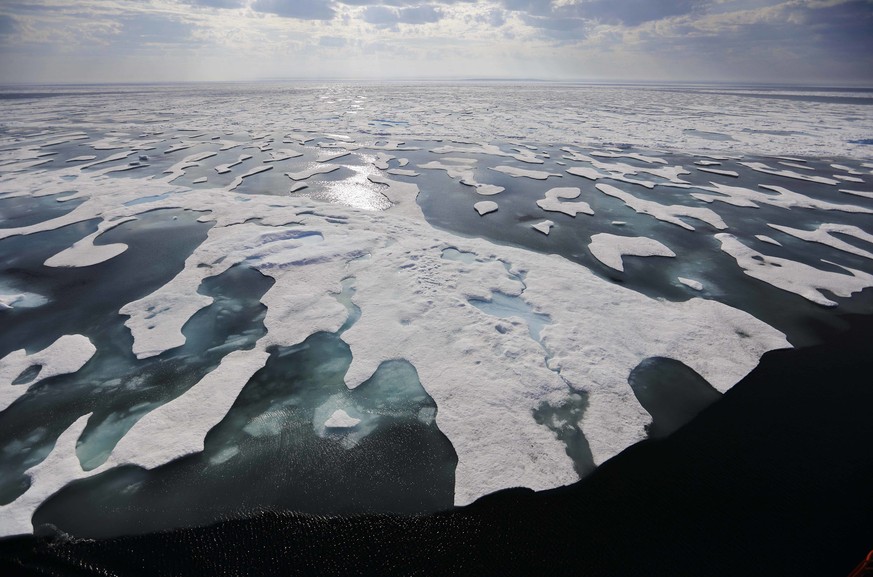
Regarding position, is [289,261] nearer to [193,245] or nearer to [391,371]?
[193,245]

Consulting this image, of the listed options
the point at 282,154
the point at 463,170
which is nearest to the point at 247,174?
the point at 282,154

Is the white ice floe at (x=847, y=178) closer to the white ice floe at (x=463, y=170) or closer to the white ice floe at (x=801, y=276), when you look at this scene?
the white ice floe at (x=801, y=276)

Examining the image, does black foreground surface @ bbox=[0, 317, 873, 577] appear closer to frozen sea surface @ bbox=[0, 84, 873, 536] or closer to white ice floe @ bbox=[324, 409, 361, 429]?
frozen sea surface @ bbox=[0, 84, 873, 536]

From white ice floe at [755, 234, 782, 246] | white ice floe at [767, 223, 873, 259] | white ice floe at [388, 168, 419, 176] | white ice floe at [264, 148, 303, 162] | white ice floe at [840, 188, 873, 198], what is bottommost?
white ice floe at [755, 234, 782, 246]

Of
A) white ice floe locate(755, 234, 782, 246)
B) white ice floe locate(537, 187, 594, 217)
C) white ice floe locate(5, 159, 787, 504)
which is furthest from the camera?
white ice floe locate(537, 187, 594, 217)

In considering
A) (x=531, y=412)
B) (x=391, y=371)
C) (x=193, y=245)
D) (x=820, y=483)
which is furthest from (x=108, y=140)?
A: (x=820, y=483)

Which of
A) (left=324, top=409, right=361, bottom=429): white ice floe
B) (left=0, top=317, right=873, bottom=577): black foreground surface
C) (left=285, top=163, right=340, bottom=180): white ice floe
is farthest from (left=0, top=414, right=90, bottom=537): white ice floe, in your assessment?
(left=285, top=163, right=340, bottom=180): white ice floe

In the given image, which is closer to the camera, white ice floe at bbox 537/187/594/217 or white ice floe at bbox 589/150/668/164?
white ice floe at bbox 537/187/594/217

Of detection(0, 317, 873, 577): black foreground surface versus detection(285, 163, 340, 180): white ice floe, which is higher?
detection(285, 163, 340, 180): white ice floe
